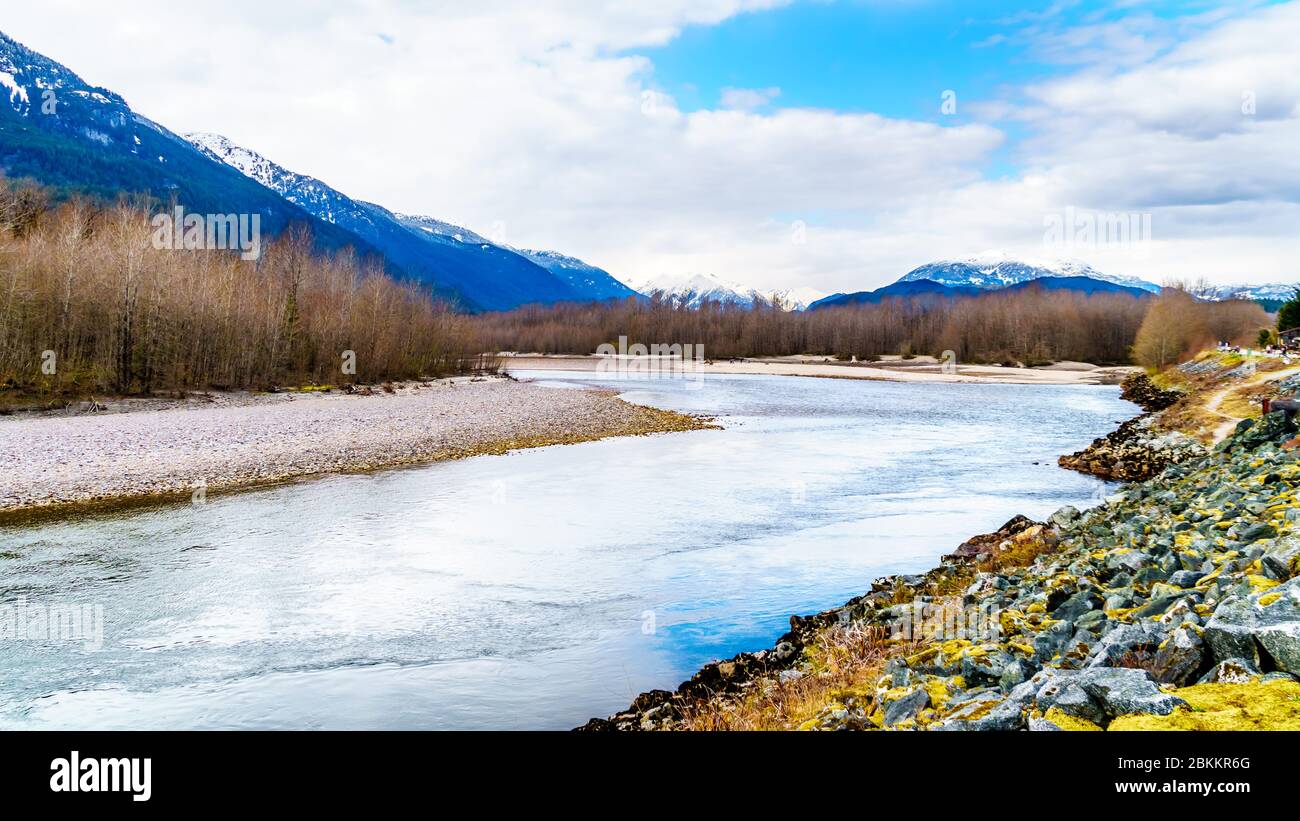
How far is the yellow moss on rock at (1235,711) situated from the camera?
3.99m

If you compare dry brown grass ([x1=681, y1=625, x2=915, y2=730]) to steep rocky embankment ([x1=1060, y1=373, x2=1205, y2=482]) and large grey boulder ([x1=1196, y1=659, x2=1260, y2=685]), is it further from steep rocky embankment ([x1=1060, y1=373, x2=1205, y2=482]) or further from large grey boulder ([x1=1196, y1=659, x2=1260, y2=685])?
steep rocky embankment ([x1=1060, y1=373, x2=1205, y2=482])

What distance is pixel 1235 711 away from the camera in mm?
4105

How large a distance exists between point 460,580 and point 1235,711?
10233 millimetres

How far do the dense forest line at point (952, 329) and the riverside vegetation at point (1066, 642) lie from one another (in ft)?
270

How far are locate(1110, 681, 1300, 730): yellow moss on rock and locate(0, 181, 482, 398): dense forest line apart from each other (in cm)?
4058

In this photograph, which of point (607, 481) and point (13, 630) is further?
point (607, 481)

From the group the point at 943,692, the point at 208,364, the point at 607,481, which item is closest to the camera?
the point at 943,692

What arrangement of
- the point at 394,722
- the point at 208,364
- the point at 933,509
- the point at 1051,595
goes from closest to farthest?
the point at 394,722 → the point at 1051,595 → the point at 933,509 → the point at 208,364

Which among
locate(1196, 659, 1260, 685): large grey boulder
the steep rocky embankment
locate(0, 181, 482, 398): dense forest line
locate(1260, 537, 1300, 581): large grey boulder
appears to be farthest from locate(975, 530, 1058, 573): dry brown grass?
locate(0, 181, 482, 398): dense forest line

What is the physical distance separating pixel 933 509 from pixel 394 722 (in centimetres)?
1390

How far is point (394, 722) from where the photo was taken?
7.52 metres
